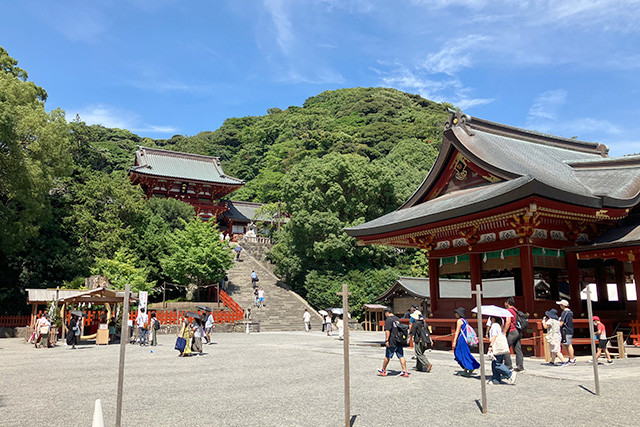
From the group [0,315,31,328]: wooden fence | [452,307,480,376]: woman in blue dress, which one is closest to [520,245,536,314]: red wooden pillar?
[452,307,480,376]: woman in blue dress

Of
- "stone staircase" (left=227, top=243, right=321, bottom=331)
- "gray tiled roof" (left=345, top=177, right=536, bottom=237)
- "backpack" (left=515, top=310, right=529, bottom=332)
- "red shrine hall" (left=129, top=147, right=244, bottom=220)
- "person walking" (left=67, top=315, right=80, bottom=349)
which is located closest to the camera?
"backpack" (left=515, top=310, right=529, bottom=332)

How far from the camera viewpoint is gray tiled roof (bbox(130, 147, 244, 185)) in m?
47.9

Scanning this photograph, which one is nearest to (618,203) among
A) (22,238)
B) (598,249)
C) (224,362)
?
(598,249)

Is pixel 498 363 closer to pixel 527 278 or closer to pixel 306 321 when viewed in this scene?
pixel 527 278

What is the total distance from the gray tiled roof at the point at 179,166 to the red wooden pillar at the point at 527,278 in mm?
38895

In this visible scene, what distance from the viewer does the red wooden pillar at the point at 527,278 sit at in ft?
44.5

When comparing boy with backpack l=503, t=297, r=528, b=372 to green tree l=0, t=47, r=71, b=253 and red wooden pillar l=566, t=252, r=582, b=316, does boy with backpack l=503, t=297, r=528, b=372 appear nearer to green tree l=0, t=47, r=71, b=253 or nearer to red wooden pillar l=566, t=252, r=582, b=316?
red wooden pillar l=566, t=252, r=582, b=316

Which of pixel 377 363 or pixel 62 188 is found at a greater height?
pixel 62 188

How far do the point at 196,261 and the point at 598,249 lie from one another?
22395mm

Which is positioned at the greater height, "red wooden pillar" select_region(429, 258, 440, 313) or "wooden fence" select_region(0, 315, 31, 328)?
"red wooden pillar" select_region(429, 258, 440, 313)

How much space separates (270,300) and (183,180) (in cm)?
2033

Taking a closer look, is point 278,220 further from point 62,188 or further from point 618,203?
point 618,203

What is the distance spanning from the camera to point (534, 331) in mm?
13164

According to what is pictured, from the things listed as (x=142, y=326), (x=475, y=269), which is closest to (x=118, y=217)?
(x=142, y=326)
